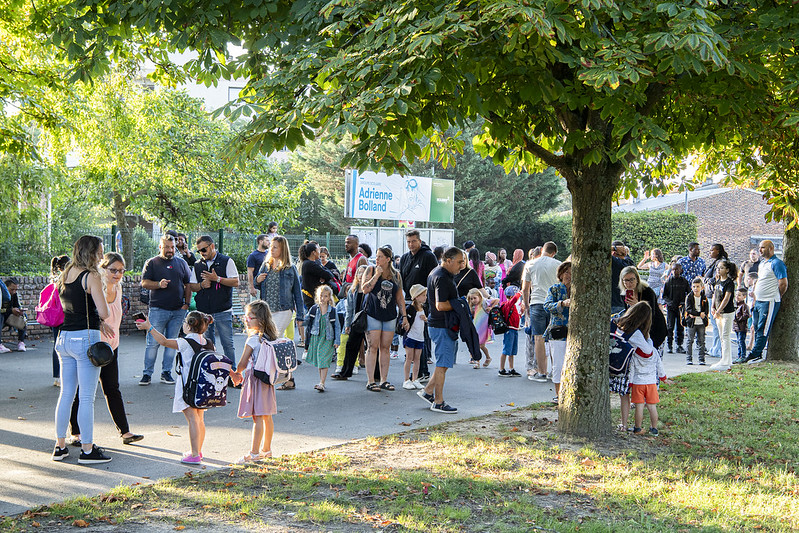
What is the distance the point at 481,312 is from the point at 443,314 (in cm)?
360

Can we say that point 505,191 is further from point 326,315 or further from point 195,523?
point 195,523

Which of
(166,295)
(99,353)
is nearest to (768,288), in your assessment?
(166,295)

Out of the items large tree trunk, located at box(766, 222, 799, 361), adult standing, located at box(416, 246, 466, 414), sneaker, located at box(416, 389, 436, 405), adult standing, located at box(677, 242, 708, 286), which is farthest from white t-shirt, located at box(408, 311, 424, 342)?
adult standing, located at box(677, 242, 708, 286)

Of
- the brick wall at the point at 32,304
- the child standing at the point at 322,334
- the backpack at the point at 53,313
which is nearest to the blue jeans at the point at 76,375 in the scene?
the backpack at the point at 53,313

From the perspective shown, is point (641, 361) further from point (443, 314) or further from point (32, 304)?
point (32, 304)

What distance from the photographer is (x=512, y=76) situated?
621 centimetres

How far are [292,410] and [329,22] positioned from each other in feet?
14.3

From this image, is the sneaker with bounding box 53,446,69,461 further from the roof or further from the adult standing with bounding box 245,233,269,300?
the roof

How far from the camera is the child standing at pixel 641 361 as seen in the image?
743 centimetres

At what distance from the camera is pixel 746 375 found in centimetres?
1178

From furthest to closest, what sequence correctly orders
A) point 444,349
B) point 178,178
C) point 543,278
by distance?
point 178,178, point 543,278, point 444,349

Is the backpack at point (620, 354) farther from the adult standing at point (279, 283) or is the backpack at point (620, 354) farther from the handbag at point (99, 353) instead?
the handbag at point (99, 353)

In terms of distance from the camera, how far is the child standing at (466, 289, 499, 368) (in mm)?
11030

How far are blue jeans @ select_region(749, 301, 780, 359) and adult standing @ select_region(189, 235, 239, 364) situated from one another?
8.95m
